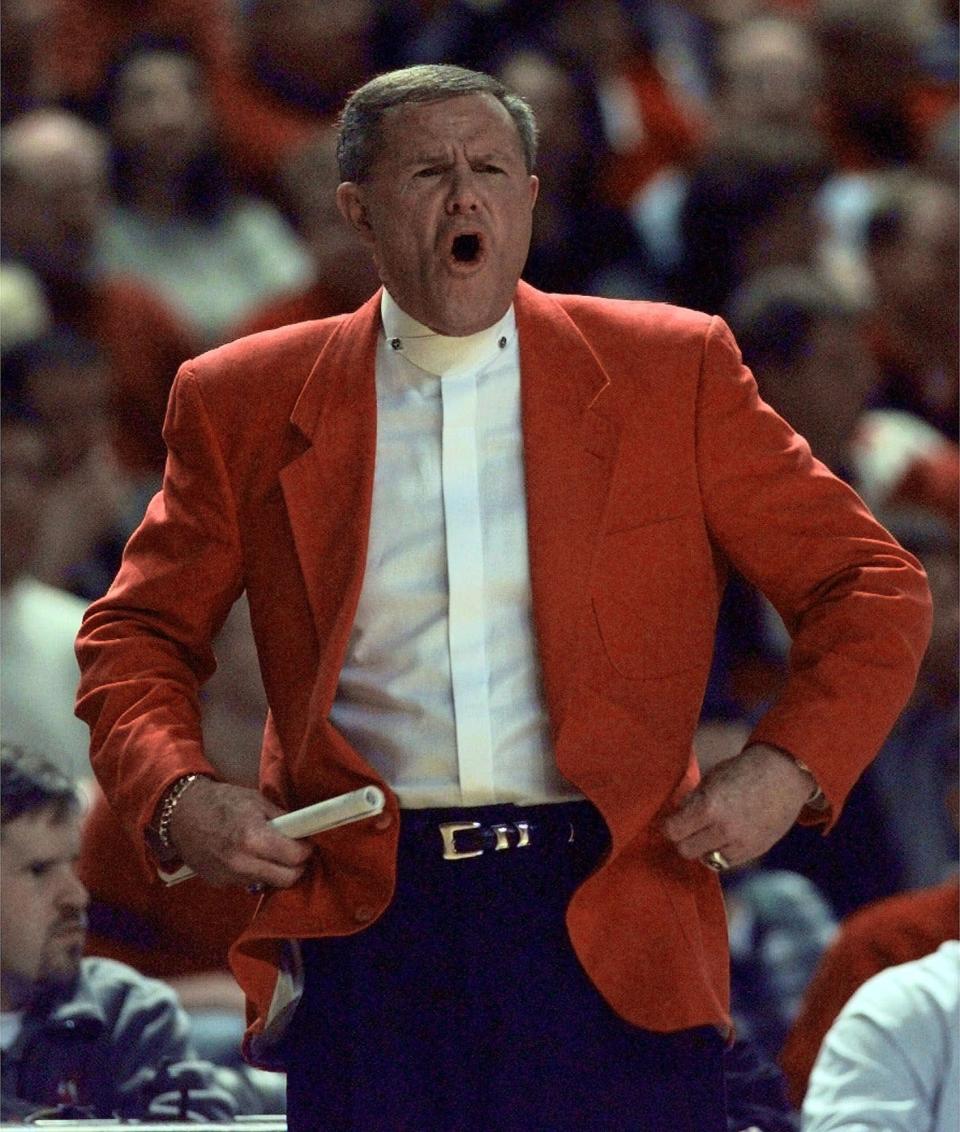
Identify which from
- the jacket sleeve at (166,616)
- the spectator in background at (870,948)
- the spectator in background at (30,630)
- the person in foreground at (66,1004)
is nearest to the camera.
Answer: the jacket sleeve at (166,616)

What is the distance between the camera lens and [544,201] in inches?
218

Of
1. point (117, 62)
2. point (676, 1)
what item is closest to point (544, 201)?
point (117, 62)

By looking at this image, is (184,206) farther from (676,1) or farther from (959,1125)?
(959,1125)

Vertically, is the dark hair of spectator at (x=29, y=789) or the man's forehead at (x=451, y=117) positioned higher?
the man's forehead at (x=451, y=117)

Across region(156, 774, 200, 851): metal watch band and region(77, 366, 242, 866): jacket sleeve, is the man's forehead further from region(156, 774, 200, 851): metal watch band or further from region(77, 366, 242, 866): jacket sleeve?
region(156, 774, 200, 851): metal watch band

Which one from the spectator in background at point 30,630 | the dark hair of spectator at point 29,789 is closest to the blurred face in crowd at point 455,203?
the dark hair of spectator at point 29,789

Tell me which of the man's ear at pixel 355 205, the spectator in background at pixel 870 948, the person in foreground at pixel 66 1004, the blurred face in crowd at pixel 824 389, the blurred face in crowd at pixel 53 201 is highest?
the man's ear at pixel 355 205

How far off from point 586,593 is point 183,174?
142 inches

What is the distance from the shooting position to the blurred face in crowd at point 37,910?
312 centimetres

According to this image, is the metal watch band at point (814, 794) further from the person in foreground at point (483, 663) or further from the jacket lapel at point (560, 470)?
the jacket lapel at point (560, 470)

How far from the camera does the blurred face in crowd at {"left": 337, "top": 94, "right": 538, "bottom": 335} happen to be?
7.41ft

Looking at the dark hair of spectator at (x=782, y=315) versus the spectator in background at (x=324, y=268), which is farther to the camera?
the spectator in background at (x=324, y=268)

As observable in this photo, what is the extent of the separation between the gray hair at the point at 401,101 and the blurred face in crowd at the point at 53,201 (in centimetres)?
292

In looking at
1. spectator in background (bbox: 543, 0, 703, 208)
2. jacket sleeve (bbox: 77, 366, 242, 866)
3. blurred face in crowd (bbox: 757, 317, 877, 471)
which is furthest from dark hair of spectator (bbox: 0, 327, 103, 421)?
jacket sleeve (bbox: 77, 366, 242, 866)
